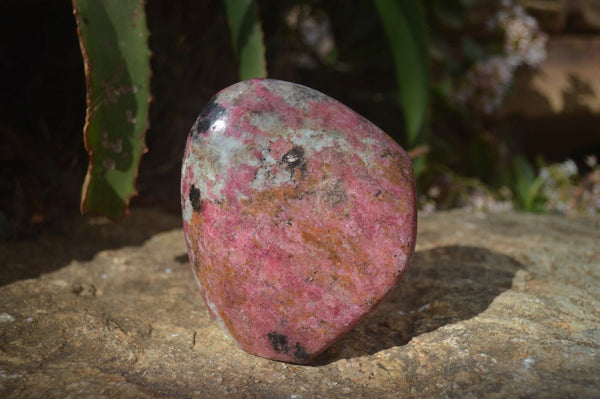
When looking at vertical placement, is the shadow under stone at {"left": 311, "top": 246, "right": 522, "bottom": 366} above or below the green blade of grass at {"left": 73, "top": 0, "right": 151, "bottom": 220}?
below

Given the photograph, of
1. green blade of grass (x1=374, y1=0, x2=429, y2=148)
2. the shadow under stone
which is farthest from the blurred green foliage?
the shadow under stone


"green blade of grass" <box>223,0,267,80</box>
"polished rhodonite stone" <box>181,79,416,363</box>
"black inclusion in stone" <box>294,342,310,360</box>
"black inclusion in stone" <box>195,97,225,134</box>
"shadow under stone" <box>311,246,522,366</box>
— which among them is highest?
"green blade of grass" <box>223,0,267,80</box>

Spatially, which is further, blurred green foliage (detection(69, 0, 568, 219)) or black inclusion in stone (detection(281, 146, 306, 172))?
blurred green foliage (detection(69, 0, 568, 219))

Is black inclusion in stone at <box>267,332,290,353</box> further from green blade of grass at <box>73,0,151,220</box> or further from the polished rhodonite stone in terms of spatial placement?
green blade of grass at <box>73,0,151,220</box>

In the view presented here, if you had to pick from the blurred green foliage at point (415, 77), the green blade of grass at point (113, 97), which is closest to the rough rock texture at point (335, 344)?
the green blade of grass at point (113, 97)

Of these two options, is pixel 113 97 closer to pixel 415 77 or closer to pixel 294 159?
pixel 294 159

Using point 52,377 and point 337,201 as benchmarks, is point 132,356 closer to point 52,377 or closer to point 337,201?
point 52,377

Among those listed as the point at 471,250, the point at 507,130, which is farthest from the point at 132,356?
the point at 507,130
